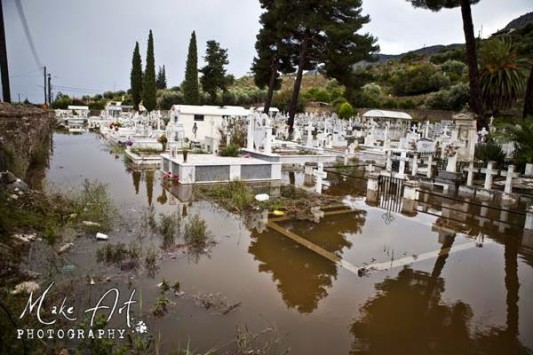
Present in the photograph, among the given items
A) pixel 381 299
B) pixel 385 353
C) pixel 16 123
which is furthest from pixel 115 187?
pixel 385 353

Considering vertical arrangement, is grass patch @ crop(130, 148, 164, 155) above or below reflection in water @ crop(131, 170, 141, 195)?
above

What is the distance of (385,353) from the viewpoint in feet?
12.8

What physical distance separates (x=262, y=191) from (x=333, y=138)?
1360 centimetres

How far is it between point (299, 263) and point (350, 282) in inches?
36.9

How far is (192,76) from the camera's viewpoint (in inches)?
1594

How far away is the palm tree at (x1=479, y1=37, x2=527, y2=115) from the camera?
92.6ft

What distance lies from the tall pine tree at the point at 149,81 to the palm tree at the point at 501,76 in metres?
32.2

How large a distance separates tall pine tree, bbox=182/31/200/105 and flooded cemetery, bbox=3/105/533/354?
29.5 meters

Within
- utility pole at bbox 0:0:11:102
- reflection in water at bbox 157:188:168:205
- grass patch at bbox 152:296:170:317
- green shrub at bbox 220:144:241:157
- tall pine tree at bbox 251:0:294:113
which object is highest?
tall pine tree at bbox 251:0:294:113

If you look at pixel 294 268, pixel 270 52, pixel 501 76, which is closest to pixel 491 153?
pixel 294 268

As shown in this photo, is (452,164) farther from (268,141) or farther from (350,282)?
(350,282)

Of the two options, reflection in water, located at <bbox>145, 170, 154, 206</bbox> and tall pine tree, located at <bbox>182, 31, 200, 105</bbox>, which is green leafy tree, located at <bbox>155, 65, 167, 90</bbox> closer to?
tall pine tree, located at <bbox>182, 31, 200, 105</bbox>

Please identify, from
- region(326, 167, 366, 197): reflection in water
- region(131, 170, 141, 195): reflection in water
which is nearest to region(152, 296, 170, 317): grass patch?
region(131, 170, 141, 195): reflection in water

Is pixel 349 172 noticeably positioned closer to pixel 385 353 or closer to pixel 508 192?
pixel 508 192
